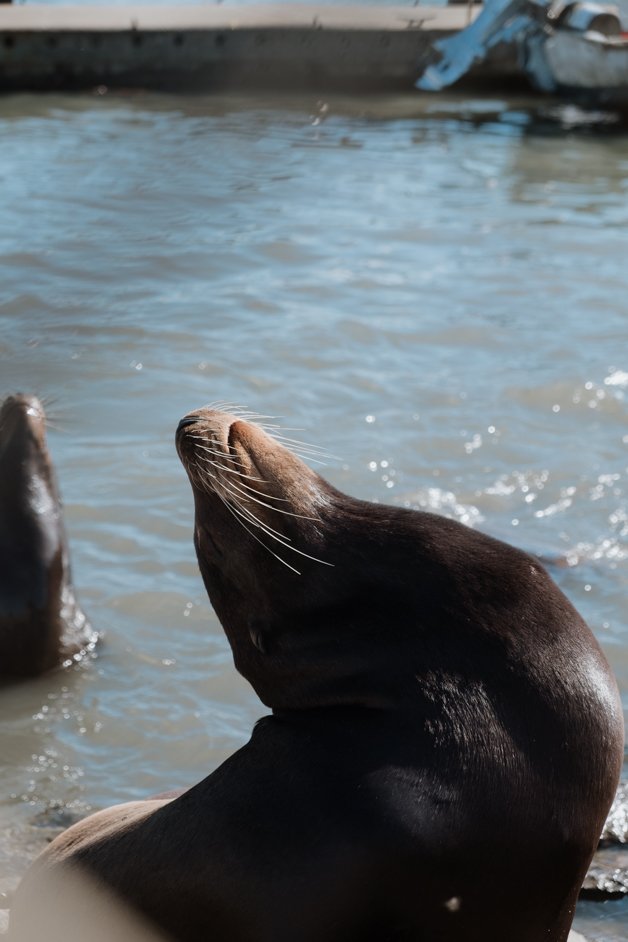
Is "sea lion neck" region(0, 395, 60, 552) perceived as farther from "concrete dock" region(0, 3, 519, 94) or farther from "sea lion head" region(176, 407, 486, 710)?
"concrete dock" region(0, 3, 519, 94)

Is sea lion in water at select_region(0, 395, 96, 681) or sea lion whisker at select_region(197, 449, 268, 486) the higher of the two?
sea lion whisker at select_region(197, 449, 268, 486)

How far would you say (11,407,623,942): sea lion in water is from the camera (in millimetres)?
2316

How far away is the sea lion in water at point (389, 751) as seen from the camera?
232cm

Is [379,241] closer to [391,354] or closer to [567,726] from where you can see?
[391,354]

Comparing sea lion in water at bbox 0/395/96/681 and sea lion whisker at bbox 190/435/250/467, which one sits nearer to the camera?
sea lion whisker at bbox 190/435/250/467

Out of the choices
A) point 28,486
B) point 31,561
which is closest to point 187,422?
point 31,561

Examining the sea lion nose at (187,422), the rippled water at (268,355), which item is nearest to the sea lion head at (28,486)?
the rippled water at (268,355)

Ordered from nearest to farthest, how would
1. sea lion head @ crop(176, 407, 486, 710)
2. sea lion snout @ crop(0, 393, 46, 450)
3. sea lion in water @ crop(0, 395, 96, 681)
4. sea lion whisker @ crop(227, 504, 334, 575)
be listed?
sea lion head @ crop(176, 407, 486, 710) < sea lion whisker @ crop(227, 504, 334, 575) < sea lion in water @ crop(0, 395, 96, 681) < sea lion snout @ crop(0, 393, 46, 450)

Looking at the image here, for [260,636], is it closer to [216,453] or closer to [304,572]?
[304,572]

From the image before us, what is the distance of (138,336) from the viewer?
8.70 meters

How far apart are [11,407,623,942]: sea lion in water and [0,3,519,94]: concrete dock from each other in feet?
54.6

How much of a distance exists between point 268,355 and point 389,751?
243 inches

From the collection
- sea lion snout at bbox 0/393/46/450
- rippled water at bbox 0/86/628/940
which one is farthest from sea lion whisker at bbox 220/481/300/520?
Result: sea lion snout at bbox 0/393/46/450

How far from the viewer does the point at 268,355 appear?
841 centimetres
